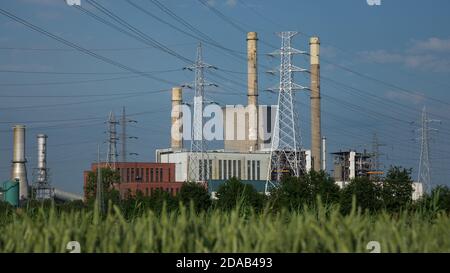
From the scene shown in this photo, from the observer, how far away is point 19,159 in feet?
284

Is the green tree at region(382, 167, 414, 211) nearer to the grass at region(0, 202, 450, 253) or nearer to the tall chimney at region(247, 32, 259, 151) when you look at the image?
the tall chimney at region(247, 32, 259, 151)

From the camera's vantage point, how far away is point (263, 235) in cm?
423

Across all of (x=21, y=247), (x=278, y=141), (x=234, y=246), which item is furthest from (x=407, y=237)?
(x=278, y=141)

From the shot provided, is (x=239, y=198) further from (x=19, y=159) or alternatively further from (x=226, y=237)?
(x=19, y=159)

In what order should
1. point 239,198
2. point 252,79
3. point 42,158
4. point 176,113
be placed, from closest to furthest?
1. point 239,198
2. point 252,79
3. point 42,158
4. point 176,113

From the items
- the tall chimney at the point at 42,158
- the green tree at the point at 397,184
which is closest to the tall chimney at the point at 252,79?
the tall chimney at the point at 42,158

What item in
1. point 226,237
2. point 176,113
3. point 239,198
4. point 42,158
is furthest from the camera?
point 176,113

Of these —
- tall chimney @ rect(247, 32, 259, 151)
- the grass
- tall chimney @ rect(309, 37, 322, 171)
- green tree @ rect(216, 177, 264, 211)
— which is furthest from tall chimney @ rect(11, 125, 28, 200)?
the grass

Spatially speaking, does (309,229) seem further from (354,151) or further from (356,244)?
(354,151)

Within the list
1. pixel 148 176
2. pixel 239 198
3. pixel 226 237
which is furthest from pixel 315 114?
pixel 226 237

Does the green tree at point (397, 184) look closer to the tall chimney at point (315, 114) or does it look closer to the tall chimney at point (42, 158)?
the tall chimney at point (315, 114)

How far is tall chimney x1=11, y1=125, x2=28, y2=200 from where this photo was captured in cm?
8675

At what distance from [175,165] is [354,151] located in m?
22.9

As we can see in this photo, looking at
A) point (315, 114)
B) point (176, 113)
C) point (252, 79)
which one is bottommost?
point (315, 114)
